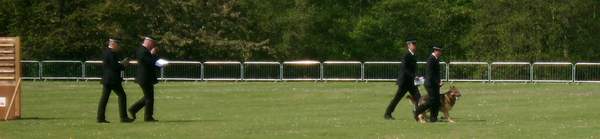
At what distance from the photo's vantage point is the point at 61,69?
53.1 meters

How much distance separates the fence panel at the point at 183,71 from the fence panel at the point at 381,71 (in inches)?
254

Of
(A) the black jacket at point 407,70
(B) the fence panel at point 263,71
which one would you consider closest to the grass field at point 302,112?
(A) the black jacket at point 407,70

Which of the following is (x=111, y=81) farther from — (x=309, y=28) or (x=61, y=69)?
(x=309, y=28)

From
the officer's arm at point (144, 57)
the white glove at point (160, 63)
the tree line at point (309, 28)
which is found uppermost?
the tree line at point (309, 28)

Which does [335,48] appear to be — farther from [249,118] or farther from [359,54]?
[249,118]

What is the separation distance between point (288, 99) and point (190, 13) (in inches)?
1038

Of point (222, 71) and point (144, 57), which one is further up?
point (144, 57)

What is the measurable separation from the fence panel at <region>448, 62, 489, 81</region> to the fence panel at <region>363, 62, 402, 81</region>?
6.80 feet

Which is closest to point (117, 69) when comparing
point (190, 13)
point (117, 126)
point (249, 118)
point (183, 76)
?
point (117, 126)

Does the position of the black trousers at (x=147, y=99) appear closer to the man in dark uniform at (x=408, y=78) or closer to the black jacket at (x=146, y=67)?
the black jacket at (x=146, y=67)

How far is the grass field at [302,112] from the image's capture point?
22.3 meters

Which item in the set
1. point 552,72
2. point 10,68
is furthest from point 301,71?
point 10,68

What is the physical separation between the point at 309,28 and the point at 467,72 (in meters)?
23.1

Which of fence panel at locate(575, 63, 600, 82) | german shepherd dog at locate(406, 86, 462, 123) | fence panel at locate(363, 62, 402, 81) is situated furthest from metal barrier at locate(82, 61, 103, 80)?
german shepherd dog at locate(406, 86, 462, 123)
